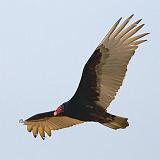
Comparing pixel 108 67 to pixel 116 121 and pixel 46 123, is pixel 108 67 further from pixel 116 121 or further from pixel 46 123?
pixel 46 123

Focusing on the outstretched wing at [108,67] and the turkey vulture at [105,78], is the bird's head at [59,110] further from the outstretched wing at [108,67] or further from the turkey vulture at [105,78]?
the outstretched wing at [108,67]

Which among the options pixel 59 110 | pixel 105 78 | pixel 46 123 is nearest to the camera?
pixel 105 78

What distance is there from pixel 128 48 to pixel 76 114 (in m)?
1.77

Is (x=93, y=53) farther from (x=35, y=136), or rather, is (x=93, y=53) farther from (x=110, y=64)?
(x=35, y=136)

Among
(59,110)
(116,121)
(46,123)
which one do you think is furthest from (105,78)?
(46,123)

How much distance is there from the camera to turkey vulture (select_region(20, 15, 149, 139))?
47.6 feet

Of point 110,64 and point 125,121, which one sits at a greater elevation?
point 110,64

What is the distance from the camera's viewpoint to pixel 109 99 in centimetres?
1470

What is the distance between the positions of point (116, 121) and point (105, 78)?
3.12 ft

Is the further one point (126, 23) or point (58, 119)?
point (58, 119)

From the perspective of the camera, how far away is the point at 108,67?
14.6 m

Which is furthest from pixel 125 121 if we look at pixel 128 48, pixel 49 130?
pixel 49 130

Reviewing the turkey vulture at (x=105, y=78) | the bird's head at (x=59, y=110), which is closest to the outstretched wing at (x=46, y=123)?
the bird's head at (x=59, y=110)

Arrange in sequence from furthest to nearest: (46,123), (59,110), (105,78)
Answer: (46,123)
(59,110)
(105,78)
